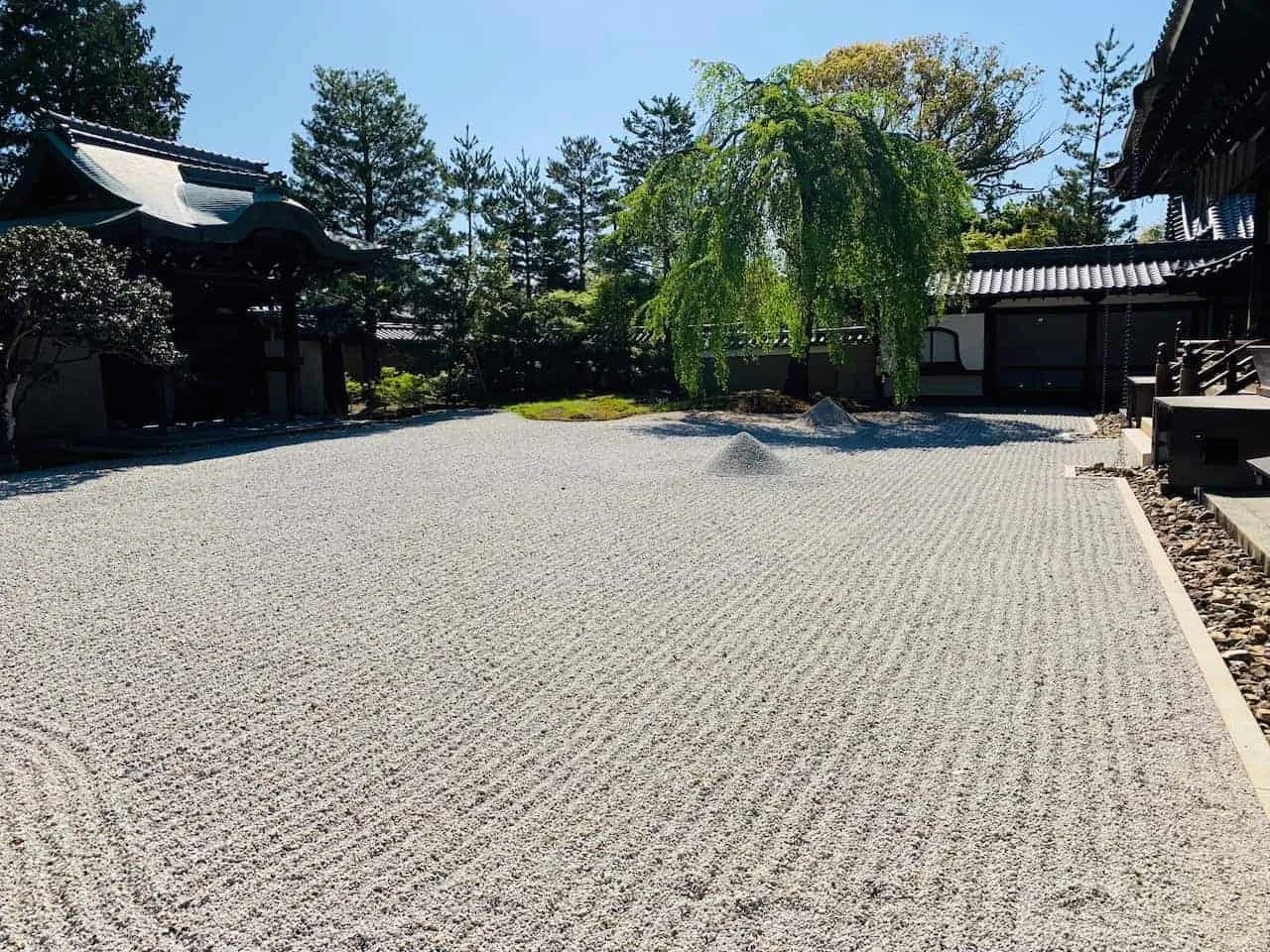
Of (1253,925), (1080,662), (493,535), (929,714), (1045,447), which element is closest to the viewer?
(1253,925)

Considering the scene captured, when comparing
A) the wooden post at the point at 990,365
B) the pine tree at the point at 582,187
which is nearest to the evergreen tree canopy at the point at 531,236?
the pine tree at the point at 582,187

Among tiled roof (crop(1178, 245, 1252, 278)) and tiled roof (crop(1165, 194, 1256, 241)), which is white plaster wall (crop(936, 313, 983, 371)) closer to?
tiled roof (crop(1165, 194, 1256, 241))

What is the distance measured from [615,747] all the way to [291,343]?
48.6 feet

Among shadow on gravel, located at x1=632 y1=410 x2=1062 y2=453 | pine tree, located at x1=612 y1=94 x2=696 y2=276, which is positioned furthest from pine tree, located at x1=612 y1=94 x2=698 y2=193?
shadow on gravel, located at x1=632 y1=410 x2=1062 y2=453

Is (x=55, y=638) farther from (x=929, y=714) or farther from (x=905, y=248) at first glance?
(x=905, y=248)

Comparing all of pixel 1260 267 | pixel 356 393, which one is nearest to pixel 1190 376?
pixel 1260 267

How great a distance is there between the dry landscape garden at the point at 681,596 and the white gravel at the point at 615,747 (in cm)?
2

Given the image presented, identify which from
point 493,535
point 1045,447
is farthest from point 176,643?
point 1045,447

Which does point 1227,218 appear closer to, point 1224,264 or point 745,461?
point 1224,264

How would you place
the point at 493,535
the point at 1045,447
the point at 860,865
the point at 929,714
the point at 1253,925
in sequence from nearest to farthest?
the point at 1253,925 < the point at 860,865 < the point at 929,714 < the point at 493,535 < the point at 1045,447

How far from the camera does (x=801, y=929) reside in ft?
6.75

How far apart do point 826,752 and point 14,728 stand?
3023 mm

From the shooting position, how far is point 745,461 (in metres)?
9.68

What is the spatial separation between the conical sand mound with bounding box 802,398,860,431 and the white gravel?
8.08 meters
